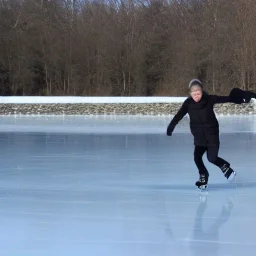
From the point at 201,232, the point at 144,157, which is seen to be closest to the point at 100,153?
the point at 144,157

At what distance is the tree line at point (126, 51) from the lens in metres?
31.8

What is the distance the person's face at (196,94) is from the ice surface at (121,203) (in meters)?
0.90

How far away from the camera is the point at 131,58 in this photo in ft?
112

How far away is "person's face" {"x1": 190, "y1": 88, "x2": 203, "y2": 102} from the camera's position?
5.93 m

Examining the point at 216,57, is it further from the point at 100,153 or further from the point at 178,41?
the point at 100,153

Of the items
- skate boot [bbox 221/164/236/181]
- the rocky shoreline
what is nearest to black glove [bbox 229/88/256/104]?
skate boot [bbox 221/164/236/181]

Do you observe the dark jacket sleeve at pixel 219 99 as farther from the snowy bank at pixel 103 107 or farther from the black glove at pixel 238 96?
the snowy bank at pixel 103 107

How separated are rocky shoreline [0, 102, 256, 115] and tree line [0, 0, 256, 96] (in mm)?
8614

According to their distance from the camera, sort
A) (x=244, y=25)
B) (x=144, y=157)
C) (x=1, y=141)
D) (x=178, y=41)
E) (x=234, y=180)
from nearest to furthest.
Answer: (x=234, y=180), (x=144, y=157), (x=1, y=141), (x=244, y=25), (x=178, y=41)

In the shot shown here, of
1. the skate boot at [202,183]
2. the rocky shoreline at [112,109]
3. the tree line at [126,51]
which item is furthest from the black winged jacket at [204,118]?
the tree line at [126,51]

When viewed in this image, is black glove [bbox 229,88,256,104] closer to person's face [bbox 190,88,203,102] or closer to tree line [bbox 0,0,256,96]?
person's face [bbox 190,88,203,102]

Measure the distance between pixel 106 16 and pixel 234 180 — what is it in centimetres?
3035

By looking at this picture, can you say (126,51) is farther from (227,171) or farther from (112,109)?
(227,171)

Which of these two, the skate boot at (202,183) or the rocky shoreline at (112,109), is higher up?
the rocky shoreline at (112,109)
